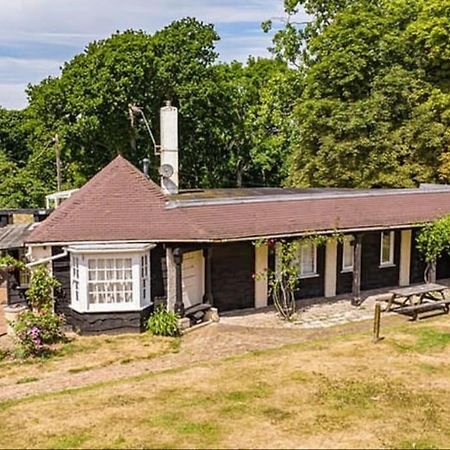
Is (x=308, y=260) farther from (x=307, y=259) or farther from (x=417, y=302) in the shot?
(x=417, y=302)

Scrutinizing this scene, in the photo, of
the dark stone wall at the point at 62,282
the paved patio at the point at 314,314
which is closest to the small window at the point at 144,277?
the dark stone wall at the point at 62,282

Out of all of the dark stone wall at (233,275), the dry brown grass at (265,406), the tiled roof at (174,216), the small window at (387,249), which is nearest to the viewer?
the dry brown grass at (265,406)

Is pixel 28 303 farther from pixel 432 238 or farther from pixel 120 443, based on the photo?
pixel 432 238

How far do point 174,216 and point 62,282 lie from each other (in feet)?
11.9

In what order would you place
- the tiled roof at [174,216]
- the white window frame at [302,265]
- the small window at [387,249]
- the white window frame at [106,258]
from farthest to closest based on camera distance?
1. the small window at [387,249]
2. the white window frame at [302,265]
3. the tiled roof at [174,216]
4. the white window frame at [106,258]

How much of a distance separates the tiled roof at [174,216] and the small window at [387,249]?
1129mm

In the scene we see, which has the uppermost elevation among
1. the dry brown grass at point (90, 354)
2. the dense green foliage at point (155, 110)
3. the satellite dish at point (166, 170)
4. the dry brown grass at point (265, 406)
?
the dense green foliage at point (155, 110)

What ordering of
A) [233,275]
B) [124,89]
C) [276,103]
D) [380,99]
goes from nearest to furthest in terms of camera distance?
[233,275], [380,99], [124,89], [276,103]

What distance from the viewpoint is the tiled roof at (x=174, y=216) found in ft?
51.9

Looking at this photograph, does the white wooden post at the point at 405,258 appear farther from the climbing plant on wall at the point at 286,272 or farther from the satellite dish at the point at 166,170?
the satellite dish at the point at 166,170

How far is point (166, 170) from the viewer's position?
2000cm

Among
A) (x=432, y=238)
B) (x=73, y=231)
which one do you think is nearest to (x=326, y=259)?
(x=432, y=238)

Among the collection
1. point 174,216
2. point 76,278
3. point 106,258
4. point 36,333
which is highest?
point 174,216

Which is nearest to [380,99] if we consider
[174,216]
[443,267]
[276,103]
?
[276,103]
